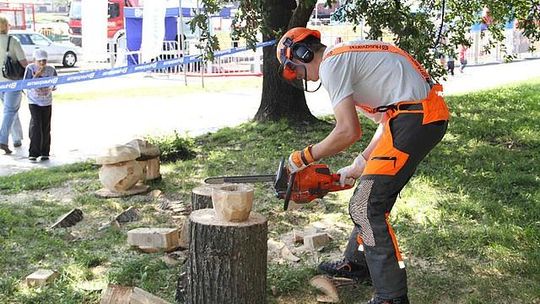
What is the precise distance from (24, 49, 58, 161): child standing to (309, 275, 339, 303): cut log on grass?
17.8 ft

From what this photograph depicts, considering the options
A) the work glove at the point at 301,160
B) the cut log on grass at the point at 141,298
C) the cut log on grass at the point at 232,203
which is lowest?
the cut log on grass at the point at 141,298

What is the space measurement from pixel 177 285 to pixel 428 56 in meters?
4.52

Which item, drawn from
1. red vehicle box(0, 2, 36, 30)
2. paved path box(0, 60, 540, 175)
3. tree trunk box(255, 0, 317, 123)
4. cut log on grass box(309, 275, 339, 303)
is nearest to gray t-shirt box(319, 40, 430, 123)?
cut log on grass box(309, 275, 339, 303)

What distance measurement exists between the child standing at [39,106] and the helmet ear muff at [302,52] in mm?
5556

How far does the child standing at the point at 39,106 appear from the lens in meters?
8.05

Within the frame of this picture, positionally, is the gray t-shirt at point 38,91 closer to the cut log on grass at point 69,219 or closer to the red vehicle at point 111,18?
the cut log on grass at point 69,219

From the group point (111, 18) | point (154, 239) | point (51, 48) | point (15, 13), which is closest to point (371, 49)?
point (154, 239)

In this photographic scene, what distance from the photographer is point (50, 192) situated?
6.54 meters

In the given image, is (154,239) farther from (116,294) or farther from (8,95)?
(8,95)

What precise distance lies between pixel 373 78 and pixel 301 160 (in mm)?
572

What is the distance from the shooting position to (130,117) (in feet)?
38.4

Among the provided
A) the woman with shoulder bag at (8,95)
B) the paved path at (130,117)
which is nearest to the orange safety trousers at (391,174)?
the paved path at (130,117)

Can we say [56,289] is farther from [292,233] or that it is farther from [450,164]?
[450,164]

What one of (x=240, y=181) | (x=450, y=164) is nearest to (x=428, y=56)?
(x=450, y=164)
